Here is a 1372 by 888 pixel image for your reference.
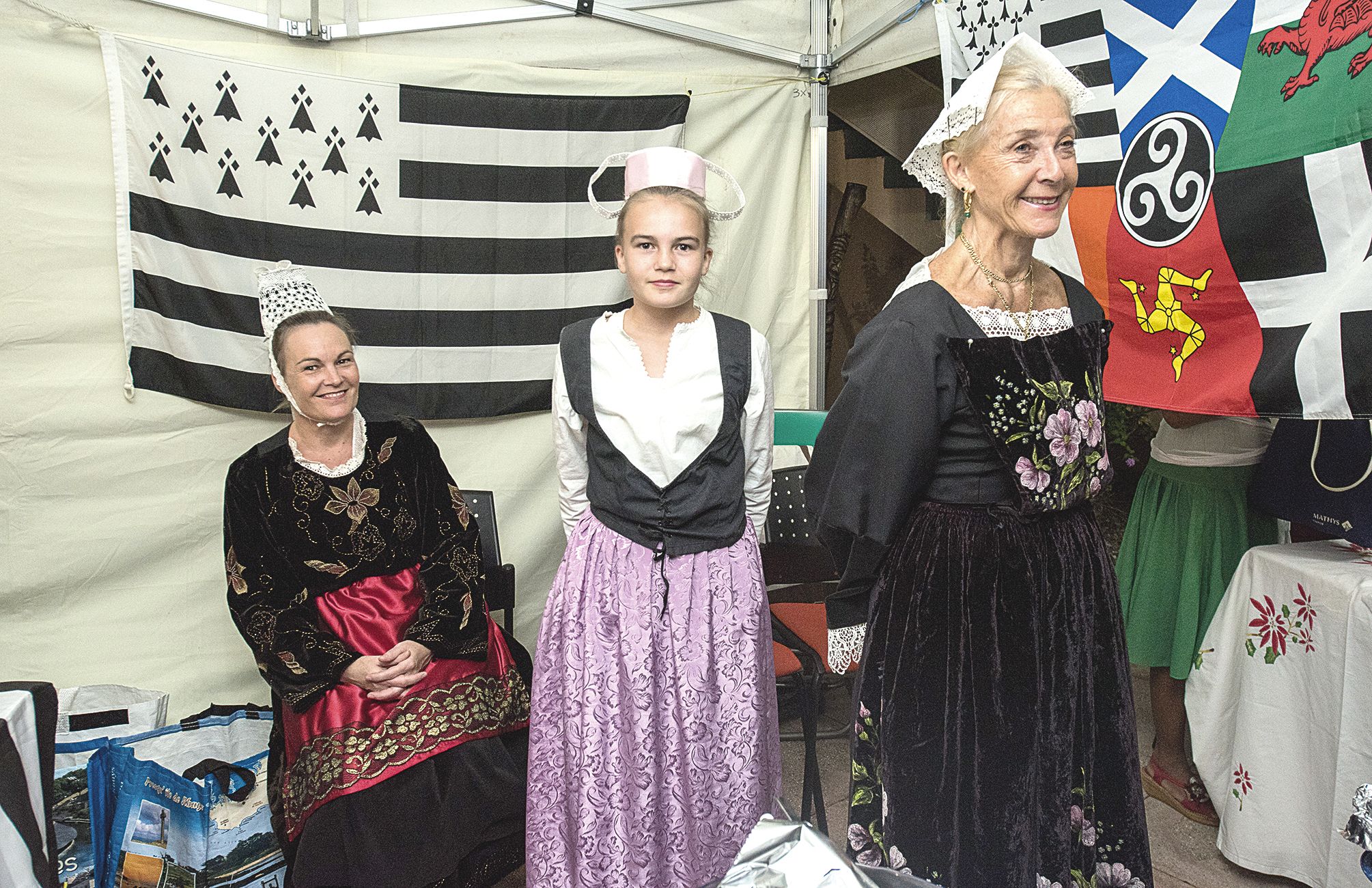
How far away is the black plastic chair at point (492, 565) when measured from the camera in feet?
8.91

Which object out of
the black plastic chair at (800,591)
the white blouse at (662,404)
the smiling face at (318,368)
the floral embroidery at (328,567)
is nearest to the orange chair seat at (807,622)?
Result: the black plastic chair at (800,591)

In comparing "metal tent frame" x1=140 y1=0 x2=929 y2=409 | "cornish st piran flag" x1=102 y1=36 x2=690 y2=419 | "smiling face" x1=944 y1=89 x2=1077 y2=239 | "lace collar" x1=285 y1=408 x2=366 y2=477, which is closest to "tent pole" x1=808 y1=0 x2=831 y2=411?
"metal tent frame" x1=140 y1=0 x2=929 y2=409

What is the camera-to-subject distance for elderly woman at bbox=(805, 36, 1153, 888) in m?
1.46

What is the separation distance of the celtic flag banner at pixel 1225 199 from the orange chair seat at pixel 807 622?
1051 millimetres

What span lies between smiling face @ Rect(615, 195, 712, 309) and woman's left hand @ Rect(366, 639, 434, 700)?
987 mm

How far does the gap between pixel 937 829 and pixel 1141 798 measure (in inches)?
14.3

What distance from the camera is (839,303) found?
214 inches

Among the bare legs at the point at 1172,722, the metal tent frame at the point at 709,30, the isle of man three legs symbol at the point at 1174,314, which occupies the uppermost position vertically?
the metal tent frame at the point at 709,30

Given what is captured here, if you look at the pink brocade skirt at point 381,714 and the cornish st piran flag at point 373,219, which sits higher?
the cornish st piran flag at point 373,219

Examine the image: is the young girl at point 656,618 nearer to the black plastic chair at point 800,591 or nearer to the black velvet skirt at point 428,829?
the black velvet skirt at point 428,829

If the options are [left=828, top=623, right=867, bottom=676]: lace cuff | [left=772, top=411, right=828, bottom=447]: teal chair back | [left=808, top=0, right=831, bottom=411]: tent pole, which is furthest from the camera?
[left=808, top=0, right=831, bottom=411]: tent pole

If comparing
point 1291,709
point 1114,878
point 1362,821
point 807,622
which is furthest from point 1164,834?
point 1362,821

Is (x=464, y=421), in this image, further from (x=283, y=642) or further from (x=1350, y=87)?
(x=1350, y=87)

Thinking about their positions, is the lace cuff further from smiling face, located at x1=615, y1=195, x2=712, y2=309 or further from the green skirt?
the green skirt
